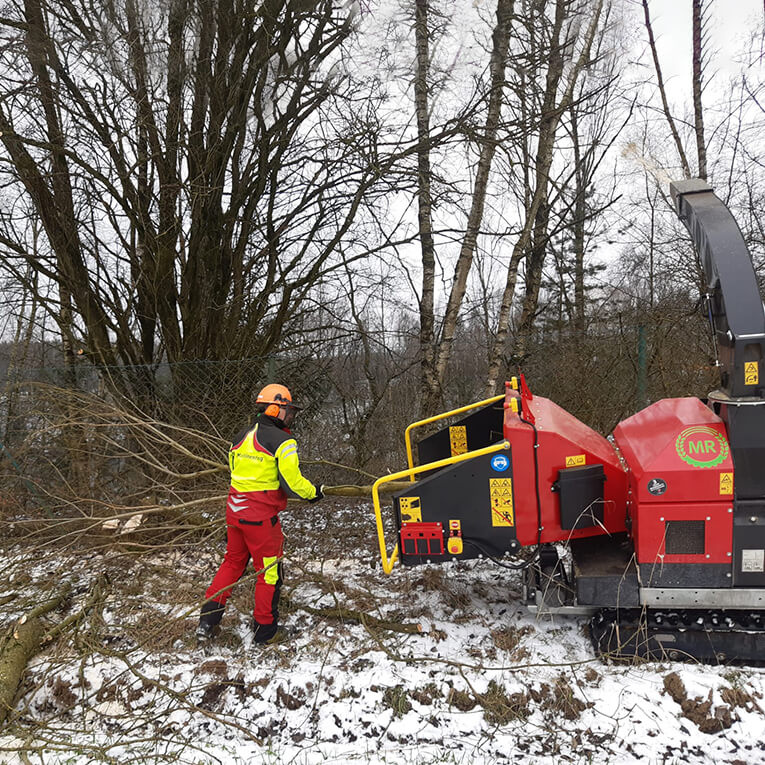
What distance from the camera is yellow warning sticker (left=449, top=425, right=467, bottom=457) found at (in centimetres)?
462

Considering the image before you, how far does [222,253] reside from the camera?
7.52m

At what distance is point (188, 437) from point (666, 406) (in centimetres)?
485

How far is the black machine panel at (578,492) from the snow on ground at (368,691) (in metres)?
0.87

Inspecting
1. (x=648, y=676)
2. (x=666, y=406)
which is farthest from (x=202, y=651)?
(x=666, y=406)

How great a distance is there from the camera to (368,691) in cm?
331

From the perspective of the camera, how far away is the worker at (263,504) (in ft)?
12.5

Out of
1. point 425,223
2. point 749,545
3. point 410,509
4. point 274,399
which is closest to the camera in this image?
point 749,545

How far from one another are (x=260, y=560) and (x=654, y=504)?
2.60 metres

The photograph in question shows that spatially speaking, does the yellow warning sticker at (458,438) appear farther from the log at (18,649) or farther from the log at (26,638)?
the log at (18,649)

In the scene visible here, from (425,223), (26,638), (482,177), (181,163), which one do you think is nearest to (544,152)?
(482,177)

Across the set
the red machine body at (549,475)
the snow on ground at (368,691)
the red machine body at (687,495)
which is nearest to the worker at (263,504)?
the snow on ground at (368,691)

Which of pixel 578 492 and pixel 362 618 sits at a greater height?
pixel 578 492

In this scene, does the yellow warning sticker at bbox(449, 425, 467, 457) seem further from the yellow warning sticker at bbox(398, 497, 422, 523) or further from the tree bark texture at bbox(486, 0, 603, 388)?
the tree bark texture at bbox(486, 0, 603, 388)

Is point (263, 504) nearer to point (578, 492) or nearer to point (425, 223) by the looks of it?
point (578, 492)
